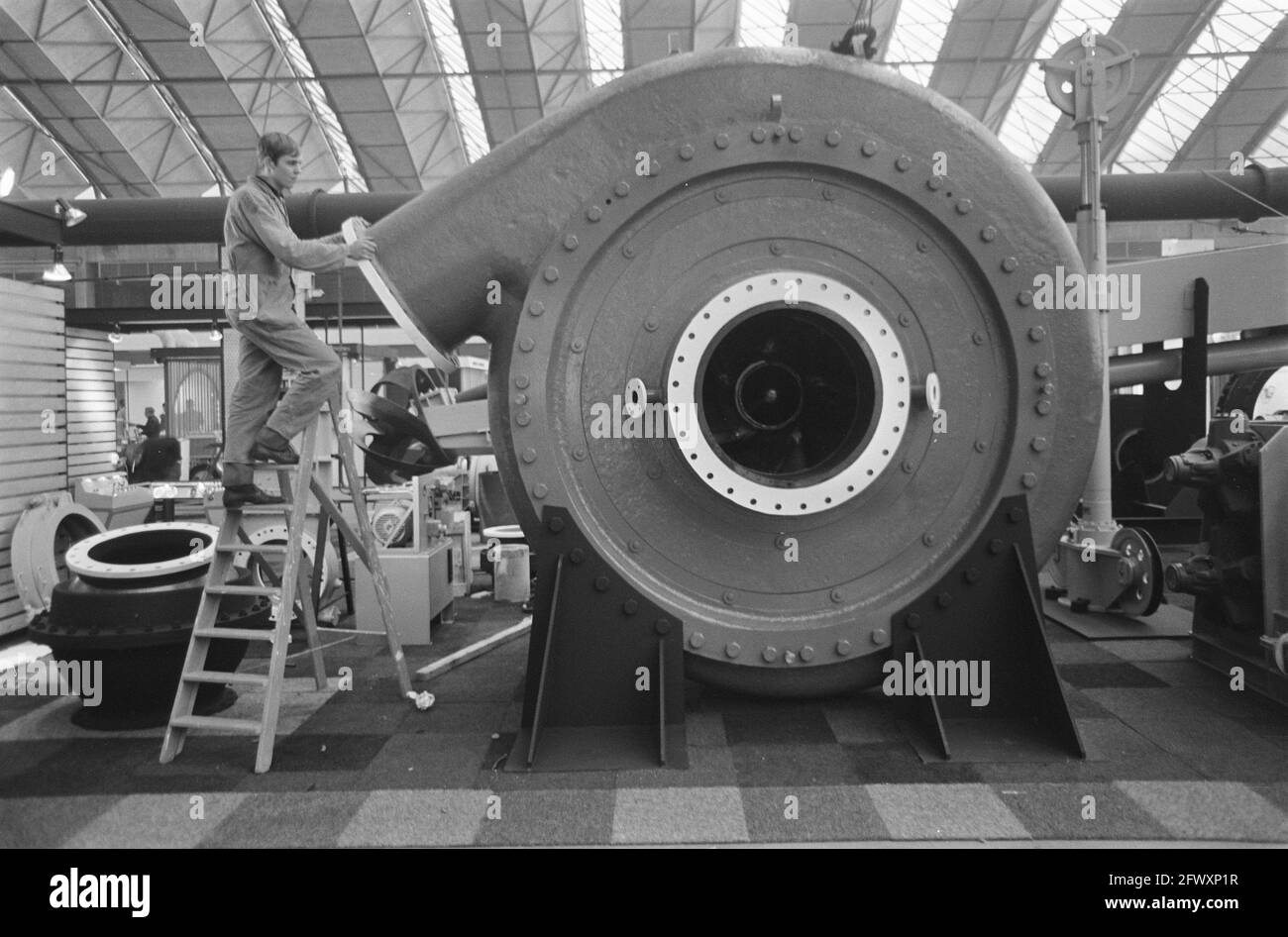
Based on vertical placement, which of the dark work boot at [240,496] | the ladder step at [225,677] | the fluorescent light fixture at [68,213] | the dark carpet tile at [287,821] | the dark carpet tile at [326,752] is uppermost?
the fluorescent light fixture at [68,213]

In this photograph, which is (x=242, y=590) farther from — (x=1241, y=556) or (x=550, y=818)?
(x=1241, y=556)

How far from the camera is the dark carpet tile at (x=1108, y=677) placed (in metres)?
3.30

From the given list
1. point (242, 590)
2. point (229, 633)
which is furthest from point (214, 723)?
point (242, 590)

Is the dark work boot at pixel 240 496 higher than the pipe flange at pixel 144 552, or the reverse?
the dark work boot at pixel 240 496

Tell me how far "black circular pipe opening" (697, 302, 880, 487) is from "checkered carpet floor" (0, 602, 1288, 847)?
0.94 metres

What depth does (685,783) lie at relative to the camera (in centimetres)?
244

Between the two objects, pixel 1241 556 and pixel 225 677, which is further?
pixel 1241 556

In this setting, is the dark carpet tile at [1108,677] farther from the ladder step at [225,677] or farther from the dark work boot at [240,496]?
the dark work boot at [240,496]

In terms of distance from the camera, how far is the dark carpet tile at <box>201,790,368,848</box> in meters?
2.19

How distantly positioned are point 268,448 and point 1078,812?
279 cm

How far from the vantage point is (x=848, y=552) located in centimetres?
283

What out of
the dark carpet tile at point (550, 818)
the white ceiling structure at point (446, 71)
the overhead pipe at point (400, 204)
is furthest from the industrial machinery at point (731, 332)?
the white ceiling structure at point (446, 71)

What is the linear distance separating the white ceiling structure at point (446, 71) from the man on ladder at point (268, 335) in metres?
9.04

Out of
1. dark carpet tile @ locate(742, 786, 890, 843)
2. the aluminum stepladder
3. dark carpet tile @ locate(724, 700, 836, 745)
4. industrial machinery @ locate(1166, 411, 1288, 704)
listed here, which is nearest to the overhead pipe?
industrial machinery @ locate(1166, 411, 1288, 704)
